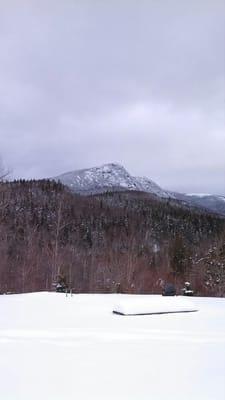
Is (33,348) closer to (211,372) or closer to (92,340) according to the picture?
(92,340)

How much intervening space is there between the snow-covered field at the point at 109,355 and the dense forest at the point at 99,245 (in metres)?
11.2

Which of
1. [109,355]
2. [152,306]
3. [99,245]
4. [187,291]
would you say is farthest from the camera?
[99,245]

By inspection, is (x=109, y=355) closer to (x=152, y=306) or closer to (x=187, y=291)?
(x=152, y=306)

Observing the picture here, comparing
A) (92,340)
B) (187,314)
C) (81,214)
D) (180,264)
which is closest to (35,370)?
(92,340)

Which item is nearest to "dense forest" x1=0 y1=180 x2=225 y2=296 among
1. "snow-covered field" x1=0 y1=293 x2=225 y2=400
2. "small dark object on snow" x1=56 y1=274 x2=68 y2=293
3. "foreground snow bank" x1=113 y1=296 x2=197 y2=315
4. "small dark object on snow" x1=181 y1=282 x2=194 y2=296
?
"small dark object on snow" x1=56 y1=274 x2=68 y2=293

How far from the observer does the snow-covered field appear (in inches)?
149

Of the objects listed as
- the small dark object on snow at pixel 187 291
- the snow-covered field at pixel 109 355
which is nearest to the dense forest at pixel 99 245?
the small dark object on snow at pixel 187 291

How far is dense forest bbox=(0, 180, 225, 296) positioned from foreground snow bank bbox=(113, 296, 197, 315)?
1028 centimetres

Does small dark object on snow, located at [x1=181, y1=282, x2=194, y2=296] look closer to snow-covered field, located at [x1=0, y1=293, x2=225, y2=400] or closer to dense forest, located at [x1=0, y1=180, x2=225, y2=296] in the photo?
snow-covered field, located at [x1=0, y1=293, x2=225, y2=400]

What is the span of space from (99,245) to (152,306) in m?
39.0

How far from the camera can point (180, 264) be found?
1347 inches

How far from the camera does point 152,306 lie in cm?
793

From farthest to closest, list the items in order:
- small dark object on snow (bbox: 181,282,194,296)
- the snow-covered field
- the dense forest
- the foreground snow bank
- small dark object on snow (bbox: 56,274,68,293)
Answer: the dense forest, small dark object on snow (bbox: 56,274,68,293), small dark object on snow (bbox: 181,282,194,296), the foreground snow bank, the snow-covered field

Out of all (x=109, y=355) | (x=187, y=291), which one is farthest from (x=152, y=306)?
(x=187, y=291)
